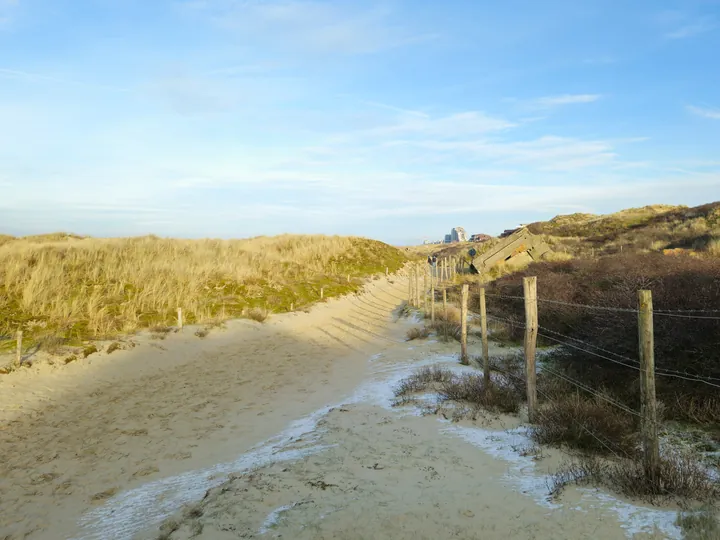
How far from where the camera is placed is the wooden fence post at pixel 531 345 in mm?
7407

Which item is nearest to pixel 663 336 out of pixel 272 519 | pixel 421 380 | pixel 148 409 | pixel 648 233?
pixel 421 380

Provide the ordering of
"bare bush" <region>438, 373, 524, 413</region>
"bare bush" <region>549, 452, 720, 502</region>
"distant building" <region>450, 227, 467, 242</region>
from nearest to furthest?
"bare bush" <region>549, 452, 720, 502</region> → "bare bush" <region>438, 373, 524, 413</region> → "distant building" <region>450, 227, 467, 242</region>

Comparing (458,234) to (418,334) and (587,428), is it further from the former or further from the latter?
(587,428)

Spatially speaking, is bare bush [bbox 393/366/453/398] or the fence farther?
bare bush [bbox 393/366/453/398]

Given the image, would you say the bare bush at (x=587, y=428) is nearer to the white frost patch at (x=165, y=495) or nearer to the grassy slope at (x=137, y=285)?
the white frost patch at (x=165, y=495)

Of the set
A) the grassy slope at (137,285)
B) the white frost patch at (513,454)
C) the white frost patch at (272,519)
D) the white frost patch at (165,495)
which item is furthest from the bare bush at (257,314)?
the white frost patch at (272,519)

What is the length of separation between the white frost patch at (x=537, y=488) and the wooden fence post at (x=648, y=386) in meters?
0.58

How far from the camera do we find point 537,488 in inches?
206

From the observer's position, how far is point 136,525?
18.1 ft

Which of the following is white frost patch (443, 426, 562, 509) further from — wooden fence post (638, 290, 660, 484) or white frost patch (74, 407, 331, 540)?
white frost patch (74, 407, 331, 540)

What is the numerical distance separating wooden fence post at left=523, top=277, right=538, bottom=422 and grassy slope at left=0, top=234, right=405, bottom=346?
13.0 m

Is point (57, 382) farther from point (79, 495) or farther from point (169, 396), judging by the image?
point (79, 495)

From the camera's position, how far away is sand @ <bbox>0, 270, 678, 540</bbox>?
15.5 feet

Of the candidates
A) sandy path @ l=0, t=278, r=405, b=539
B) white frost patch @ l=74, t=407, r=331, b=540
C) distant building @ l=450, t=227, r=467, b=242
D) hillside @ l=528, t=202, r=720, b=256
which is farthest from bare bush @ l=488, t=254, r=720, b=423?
distant building @ l=450, t=227, r=467, b=242
